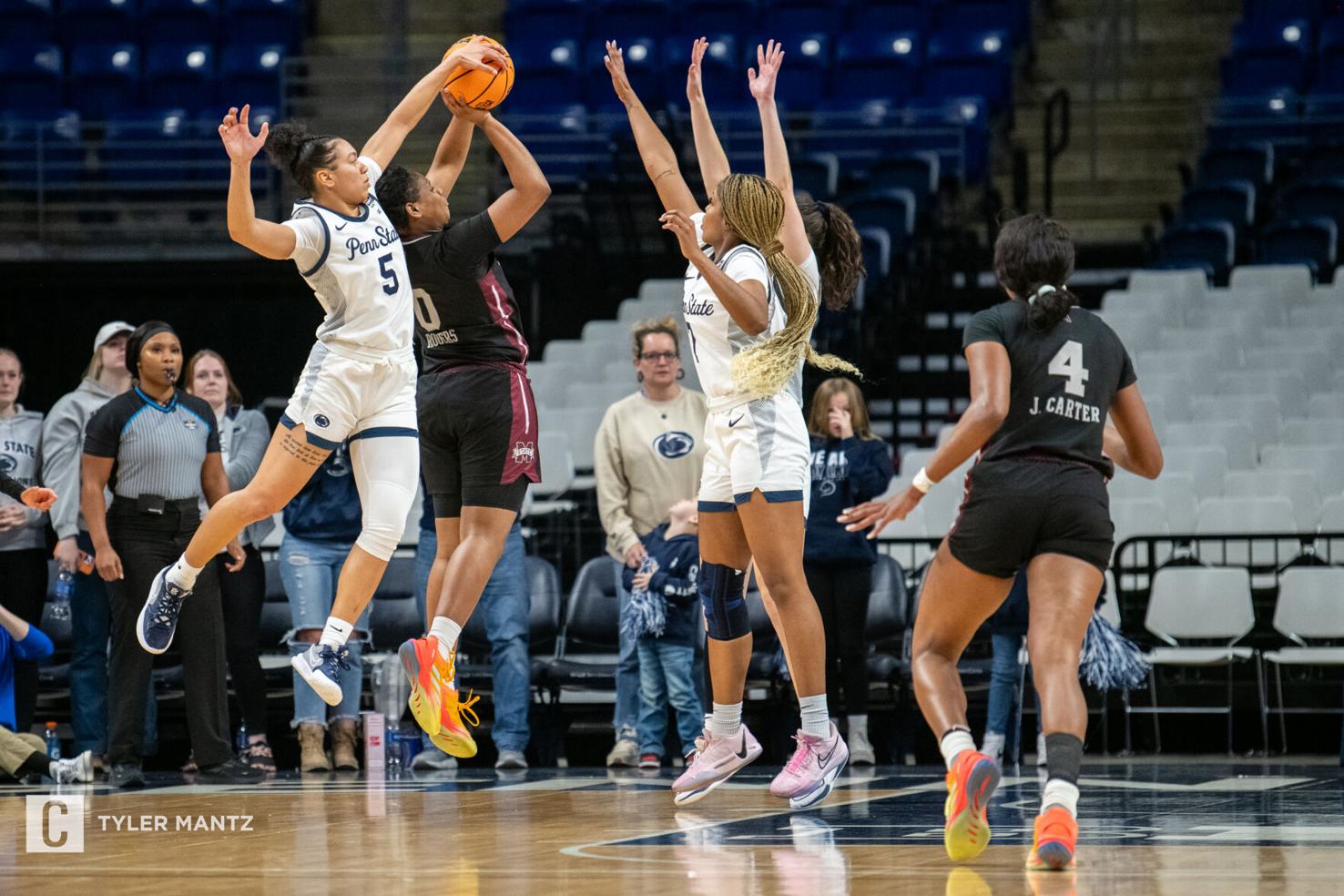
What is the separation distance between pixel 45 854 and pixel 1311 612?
6.21 m

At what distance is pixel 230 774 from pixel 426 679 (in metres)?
2.24

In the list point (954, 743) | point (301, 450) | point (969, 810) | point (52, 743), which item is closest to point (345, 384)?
point (301, 450)

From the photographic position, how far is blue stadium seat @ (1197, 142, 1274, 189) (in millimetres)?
14013

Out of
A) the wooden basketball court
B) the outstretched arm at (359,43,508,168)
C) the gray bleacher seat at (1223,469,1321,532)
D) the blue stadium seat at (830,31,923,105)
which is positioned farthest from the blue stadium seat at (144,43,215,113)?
the outstretched arm at (359,43,508,168)

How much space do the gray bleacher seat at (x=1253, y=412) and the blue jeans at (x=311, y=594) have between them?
5.45 meters

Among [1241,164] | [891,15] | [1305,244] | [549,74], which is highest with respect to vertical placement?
[891,15]

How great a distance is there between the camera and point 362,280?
5.67 m

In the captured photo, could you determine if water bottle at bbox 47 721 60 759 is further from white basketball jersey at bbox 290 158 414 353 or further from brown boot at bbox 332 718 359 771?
white basketball jersey at bbox 290 158 414 353

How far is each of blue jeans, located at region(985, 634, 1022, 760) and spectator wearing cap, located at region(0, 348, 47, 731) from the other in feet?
14.0

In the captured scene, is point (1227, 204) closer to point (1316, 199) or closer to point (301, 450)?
point (1316, 199)

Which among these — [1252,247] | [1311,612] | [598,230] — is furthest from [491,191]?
[1311,612]

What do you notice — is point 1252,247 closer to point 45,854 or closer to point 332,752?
point 332,752

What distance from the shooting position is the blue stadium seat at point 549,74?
15.9 metres

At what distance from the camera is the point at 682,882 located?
13.7ft
